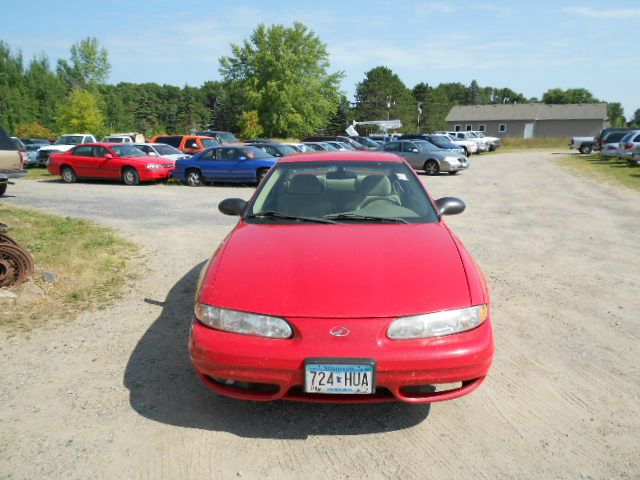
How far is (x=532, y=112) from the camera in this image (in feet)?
220

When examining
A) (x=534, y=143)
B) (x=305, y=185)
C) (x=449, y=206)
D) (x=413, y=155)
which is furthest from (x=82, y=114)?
(x=534, y=143)

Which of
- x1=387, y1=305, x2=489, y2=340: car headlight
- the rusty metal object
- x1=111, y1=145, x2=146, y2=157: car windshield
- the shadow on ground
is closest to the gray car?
x1=111, y1=145, x2=146, y2=157: car windshield

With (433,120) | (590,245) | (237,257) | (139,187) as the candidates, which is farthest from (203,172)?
(433,120)

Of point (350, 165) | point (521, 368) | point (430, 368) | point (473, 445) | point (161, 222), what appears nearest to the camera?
point (430, 368)

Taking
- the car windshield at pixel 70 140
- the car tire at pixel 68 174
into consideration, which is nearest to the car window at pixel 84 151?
the car tire at pixel 68 174

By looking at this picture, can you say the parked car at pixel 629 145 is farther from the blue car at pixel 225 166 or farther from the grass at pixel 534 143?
the grass at pixel 534 143

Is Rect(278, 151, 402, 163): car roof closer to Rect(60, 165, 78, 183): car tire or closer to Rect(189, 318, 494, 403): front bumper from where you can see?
Rect(189, 318, 494, 403): front bumper

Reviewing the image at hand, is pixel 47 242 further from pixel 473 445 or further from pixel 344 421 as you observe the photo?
pixel 473 445

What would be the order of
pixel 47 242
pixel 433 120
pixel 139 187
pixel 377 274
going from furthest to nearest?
1. pixel 433 120
2. pixel 139 187
3. pixel 47 242
4. pixel 377 274

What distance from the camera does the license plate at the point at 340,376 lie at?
238 cm

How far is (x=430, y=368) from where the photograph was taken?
244cm

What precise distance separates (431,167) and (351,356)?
738 inches

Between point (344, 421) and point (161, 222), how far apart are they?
7.28 metres

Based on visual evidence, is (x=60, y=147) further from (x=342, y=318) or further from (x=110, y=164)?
(x=342, y=318)
